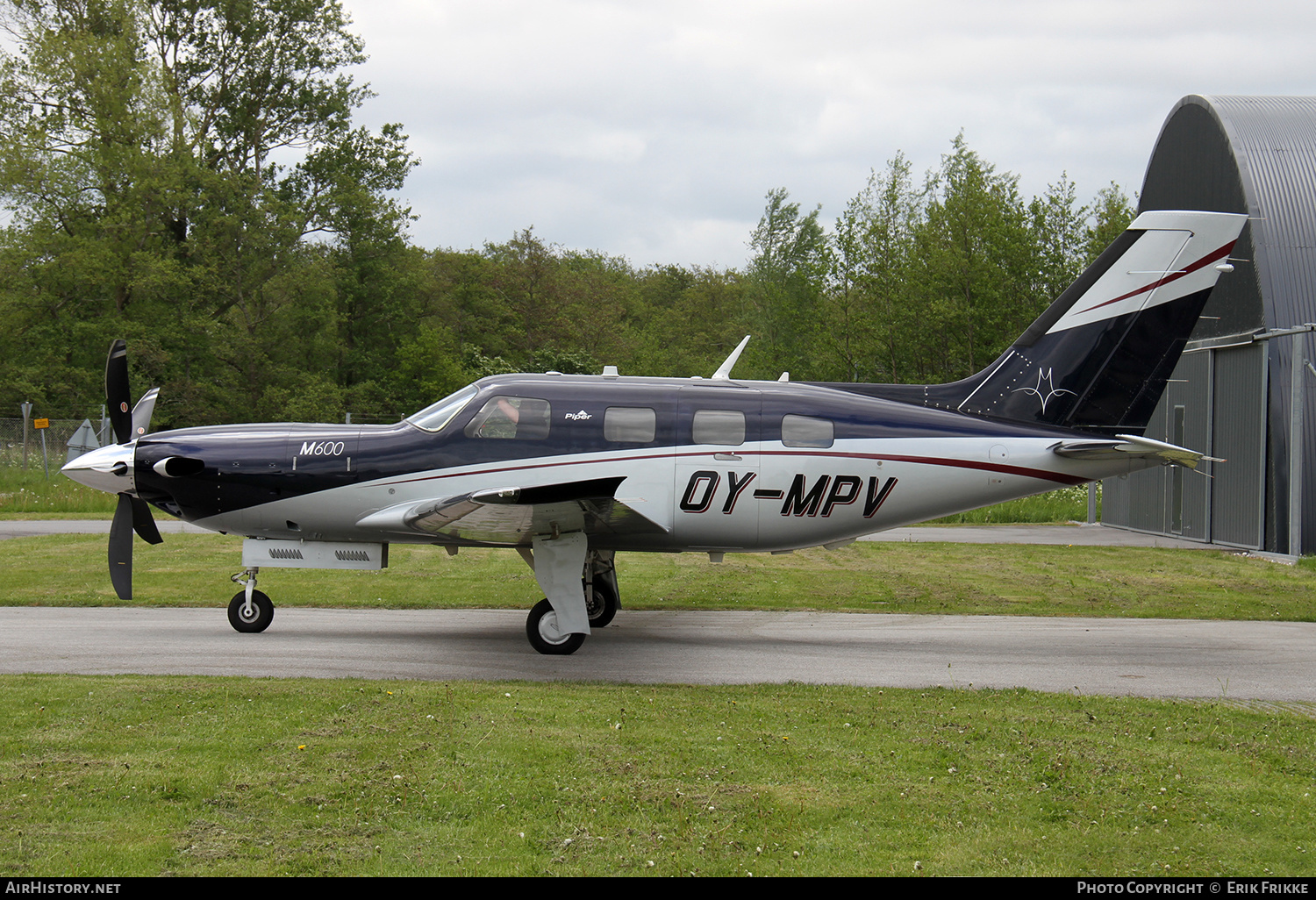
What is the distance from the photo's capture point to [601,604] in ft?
40.6

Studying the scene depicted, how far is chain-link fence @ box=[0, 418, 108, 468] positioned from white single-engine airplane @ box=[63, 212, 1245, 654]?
18699 millimetres

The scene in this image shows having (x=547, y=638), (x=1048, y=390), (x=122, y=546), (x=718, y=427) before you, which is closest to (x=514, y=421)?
(x=718, y=427)

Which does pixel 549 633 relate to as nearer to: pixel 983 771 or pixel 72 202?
pixel 983 771

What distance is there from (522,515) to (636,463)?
1.73 m

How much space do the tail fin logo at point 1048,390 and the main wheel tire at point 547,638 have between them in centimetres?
598

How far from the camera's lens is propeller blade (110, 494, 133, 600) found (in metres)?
11.1

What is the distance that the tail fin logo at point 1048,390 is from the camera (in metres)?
11.8

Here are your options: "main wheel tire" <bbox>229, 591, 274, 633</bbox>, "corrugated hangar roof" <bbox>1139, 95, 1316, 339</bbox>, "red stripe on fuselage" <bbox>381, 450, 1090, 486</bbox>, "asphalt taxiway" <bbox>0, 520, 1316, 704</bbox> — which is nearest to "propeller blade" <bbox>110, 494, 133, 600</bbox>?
"asphalt taxiway" <bbox>0, 520, 1316, 704</bbox>

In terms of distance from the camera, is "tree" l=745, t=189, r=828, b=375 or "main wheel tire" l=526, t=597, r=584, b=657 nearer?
"main wheel tire" l=526, t=597, r=584, b=657

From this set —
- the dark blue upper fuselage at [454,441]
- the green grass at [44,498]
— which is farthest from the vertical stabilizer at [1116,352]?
the green grass at [44,498]

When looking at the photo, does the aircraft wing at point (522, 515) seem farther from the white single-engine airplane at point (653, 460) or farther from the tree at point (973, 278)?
the tree at point (973, 278)

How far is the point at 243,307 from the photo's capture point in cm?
4009

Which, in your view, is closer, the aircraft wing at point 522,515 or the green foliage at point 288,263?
the aircraft wing at point 522,515

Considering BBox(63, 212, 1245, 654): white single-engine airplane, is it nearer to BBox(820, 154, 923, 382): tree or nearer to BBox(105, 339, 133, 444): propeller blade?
BBox(105, 339, 133, 444): propeller blade
